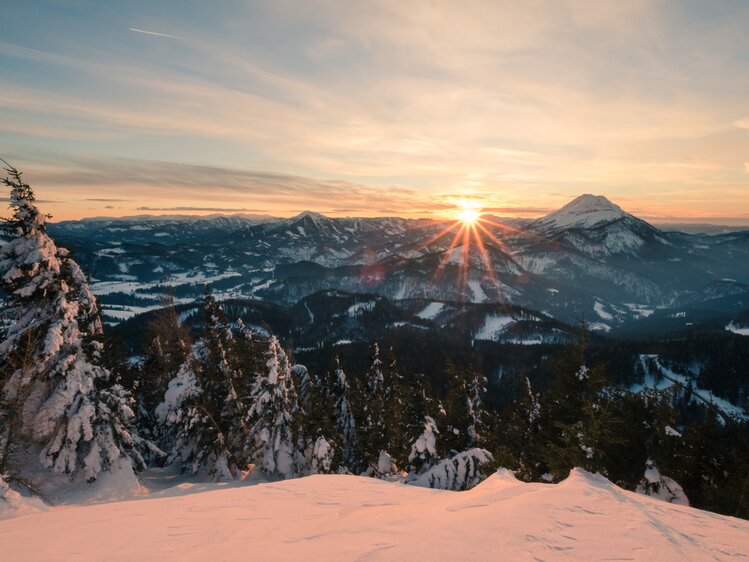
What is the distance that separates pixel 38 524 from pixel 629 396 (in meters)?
27.3

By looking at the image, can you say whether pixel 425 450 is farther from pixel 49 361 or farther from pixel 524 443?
pixel 49 361

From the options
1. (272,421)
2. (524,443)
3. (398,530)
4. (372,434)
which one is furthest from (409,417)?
(398,530)

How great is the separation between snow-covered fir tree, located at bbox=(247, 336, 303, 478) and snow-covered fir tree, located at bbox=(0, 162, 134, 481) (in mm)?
7329

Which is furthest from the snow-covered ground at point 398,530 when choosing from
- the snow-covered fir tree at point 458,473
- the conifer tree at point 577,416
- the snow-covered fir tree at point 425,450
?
the snow-covered fir tree at point 425,450

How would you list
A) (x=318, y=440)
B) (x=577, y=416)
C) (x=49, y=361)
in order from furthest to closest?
1. (x=318, y=440)
2. (x=577, y=416)
3. (x=49, y=361)

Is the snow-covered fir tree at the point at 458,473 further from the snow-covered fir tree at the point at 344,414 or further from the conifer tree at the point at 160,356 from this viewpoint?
the conifer tree at the point at 160,356

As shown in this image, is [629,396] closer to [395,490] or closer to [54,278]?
[395,490]

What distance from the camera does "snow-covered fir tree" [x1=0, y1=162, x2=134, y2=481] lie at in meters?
15.2

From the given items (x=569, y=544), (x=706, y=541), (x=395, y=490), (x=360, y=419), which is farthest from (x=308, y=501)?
(x=360, y=419)

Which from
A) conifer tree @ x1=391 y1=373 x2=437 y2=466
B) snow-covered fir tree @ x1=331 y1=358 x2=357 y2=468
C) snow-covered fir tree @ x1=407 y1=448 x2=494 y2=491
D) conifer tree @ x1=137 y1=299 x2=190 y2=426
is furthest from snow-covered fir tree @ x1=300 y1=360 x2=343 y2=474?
conifer tree @ x1=137 y1=299 x2=190 y2=426

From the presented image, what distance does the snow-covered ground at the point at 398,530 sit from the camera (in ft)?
20.2

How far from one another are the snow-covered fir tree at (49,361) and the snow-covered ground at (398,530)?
6.97m

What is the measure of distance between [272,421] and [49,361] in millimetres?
12216

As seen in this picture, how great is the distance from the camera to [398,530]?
740cm
